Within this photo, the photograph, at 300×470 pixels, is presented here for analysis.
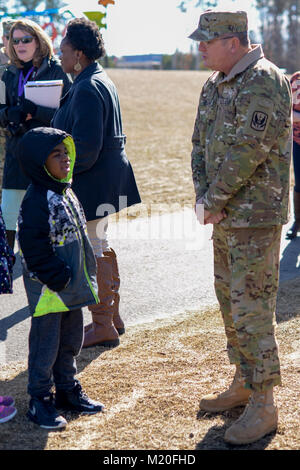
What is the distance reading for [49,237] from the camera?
342cm

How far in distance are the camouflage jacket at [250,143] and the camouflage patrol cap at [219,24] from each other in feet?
0.48

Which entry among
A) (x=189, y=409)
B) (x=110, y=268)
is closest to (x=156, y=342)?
(x=110, y=268)

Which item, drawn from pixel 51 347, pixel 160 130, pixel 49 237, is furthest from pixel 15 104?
pixel 160 130

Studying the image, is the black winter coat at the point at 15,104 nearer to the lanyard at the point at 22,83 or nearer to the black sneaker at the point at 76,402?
the lanyard at the point at 22,83

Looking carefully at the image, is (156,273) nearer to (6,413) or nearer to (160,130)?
(6,413)

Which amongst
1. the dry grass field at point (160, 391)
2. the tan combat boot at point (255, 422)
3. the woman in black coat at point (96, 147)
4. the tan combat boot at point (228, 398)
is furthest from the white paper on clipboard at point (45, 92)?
the tan combat boot at point (255, 422)

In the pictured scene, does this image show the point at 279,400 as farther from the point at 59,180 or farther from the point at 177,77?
the point at 177,77

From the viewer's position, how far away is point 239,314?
3400 mm

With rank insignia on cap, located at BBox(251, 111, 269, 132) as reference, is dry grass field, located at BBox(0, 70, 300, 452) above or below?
below

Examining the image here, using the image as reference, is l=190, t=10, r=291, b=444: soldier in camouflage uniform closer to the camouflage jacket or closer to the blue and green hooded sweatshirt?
the camouflage jacket

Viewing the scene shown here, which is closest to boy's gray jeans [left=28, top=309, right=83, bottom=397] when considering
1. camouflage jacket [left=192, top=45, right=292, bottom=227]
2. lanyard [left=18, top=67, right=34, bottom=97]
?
camouflage jacket [left=192, top=45, right=292, bottom=227]

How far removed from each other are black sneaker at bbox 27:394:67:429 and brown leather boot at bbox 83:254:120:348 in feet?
3.81

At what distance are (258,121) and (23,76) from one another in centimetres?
295

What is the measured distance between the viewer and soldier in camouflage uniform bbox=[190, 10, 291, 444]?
3242 mm
